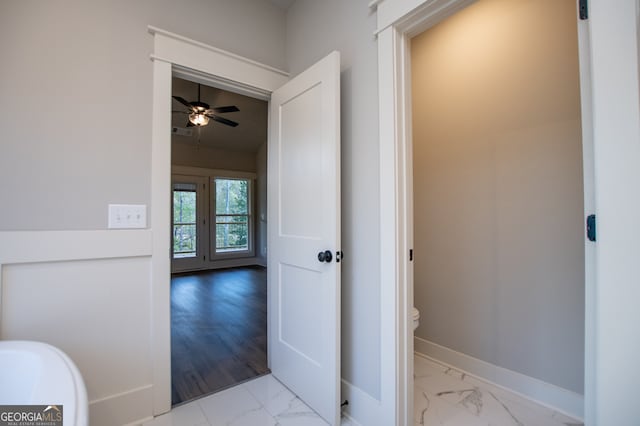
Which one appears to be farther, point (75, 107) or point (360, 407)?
point (360, 407)

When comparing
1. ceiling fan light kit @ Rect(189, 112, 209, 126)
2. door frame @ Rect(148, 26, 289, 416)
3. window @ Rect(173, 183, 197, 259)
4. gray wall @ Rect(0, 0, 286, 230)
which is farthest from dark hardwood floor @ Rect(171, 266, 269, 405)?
ceiling fan light kit @ Rect(189, 112, 209, 126)

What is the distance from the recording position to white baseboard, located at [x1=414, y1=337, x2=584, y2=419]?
164 cm

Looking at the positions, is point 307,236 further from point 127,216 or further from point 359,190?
point 127,216

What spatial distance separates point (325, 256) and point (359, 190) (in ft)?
1.39

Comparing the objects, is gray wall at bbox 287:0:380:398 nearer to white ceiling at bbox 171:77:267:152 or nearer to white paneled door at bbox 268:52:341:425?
white paneled door at bbox 268:52:341:425

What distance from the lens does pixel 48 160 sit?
1.42m

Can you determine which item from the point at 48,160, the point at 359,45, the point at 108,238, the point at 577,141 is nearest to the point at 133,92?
the point at 48,160

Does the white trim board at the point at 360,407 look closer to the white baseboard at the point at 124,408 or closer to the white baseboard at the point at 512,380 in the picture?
the white baseboard at the point at 512,380

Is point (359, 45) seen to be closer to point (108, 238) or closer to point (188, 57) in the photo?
point (188, 57)

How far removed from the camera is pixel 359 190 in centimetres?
164

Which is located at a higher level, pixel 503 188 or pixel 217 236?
pixel 503 188

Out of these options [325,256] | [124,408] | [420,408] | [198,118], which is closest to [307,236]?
[325,256]

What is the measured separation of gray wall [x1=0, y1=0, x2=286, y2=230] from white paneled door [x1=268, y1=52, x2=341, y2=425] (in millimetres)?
807

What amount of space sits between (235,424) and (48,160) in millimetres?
1692
